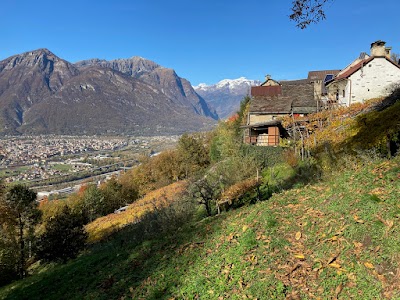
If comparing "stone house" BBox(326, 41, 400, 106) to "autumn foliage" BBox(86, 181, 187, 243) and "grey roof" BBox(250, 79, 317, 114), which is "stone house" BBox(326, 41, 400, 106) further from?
"autumn foliage" BBox(86, 181, 187, 243)

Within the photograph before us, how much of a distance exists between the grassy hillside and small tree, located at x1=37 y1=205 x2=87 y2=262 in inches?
331

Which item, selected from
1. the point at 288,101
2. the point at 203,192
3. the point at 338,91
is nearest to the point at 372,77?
the point at 338,91

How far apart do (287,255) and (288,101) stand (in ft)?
109

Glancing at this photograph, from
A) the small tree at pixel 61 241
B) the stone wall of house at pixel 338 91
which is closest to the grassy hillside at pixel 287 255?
the small tree at pixel 61 241

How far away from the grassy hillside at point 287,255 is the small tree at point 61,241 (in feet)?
27.6

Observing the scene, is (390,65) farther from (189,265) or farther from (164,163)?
(164,163)

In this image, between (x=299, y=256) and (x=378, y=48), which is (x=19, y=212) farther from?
(x=378, y=48)

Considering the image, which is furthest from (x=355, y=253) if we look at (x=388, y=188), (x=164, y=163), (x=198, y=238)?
(x=164, y=163)

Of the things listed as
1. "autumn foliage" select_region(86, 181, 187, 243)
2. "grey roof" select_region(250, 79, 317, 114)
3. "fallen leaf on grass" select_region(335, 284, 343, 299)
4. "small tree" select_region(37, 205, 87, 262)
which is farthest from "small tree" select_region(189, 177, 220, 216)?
"grey roof" select_region(250, 79, 317, 114)

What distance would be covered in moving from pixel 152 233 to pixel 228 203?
5899 mm

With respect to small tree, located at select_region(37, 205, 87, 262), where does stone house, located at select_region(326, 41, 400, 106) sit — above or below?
above

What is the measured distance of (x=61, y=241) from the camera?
20.4m

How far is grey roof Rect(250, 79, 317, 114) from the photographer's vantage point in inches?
1463

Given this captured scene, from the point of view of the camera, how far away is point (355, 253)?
22.8 ft
